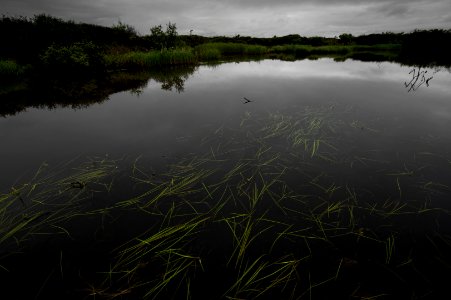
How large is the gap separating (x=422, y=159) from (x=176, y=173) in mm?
4237

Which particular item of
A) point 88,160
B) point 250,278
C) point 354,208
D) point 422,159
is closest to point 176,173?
point 88,160

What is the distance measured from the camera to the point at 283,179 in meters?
3.62

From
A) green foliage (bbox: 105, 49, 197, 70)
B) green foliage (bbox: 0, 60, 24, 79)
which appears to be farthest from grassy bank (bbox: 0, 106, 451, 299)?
green foliage (bbox: 105, 49, 197, 70)

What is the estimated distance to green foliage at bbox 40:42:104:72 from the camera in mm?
13156

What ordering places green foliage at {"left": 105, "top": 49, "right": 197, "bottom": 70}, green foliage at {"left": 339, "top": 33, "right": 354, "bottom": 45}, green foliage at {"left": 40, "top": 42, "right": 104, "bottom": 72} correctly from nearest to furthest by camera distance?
green foliage at {"left": 40, "top": 42, "right": 104, "bottom": 72}
green foliage at {"left": 105, "top": 49, "right": 197, "bottom": 70}
green foliage at {"left": 339, "top": 33, "right": 354, "bottom": 45}

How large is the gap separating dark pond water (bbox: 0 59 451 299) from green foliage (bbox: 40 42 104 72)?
7.43 meters

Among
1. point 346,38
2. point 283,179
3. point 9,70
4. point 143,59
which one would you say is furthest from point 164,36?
point 346,38

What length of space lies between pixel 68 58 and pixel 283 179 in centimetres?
1462

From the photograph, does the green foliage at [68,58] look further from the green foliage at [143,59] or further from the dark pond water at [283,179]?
the dark pond water at [283,179]

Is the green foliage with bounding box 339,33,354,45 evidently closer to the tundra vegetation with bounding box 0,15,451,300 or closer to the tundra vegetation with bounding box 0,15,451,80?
the tundra vegetation with bounding box 0,15,451,80

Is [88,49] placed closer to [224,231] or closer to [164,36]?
[164,36]

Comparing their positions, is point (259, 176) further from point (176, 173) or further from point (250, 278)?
point (250, 278)

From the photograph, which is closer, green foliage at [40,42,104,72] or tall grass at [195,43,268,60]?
green foliage at [40,42,104,72]

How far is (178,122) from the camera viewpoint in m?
6.32
